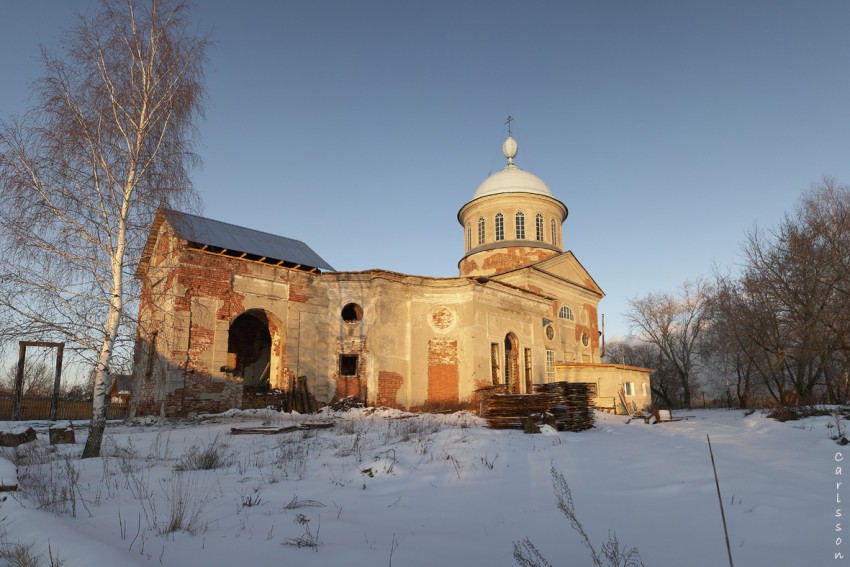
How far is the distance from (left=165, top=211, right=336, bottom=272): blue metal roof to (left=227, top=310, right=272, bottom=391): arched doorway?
12.6ft

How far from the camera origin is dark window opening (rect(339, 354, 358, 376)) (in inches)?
779

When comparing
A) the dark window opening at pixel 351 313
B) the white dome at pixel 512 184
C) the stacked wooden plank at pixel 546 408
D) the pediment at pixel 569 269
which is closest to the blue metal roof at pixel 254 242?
the dark window opening at pixel 351 313

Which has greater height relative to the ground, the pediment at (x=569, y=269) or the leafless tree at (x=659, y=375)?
the pediment at (x=569, y=269)

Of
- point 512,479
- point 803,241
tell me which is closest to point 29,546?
point 512,479

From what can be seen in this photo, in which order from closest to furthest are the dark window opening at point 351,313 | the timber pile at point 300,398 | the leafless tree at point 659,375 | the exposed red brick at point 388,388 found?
the timber pile at point 300,398
the exposed red brick at point 388,388
the dark window opening at point 351,313
the leafless tree at point 659,375

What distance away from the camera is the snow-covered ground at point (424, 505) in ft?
11.8

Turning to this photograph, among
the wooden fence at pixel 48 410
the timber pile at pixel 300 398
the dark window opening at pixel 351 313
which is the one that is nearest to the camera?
the wooden fence at pixel 48 410

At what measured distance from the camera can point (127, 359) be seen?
9.37 metres

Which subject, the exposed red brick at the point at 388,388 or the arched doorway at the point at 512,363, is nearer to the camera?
the exposed red brick at the point at 388,388

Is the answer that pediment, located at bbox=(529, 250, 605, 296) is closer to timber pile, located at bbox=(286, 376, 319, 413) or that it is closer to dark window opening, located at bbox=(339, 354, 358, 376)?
dark window opening, located at bbox=(339, 354, 358, 376)

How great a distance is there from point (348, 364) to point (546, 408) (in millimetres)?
9842

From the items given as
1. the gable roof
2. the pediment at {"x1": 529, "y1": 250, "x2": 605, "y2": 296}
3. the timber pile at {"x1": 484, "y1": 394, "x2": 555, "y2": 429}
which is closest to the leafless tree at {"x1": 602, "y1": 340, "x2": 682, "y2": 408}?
the pediment at {"x1": 529, "y1": 250, "x2": 605, "y2": 296}

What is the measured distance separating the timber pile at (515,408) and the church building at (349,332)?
488 centimetres

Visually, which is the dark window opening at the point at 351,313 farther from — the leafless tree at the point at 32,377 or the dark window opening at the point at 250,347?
the leafless tree at the point at 32,377
